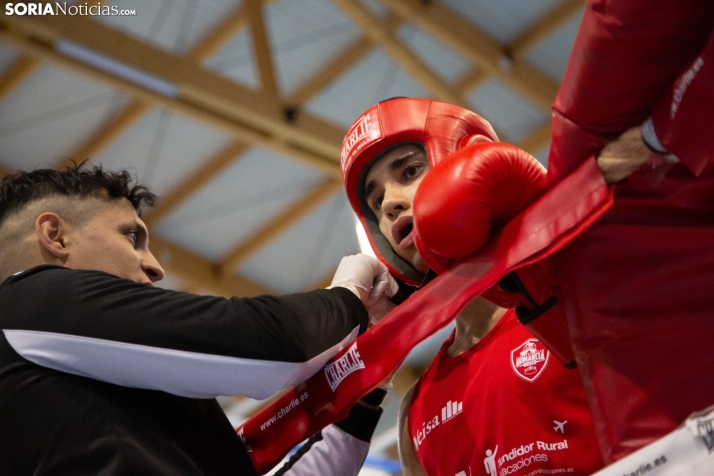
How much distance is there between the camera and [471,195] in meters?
1.43

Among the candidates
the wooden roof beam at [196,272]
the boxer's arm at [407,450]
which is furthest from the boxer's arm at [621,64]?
the wooden roof beam at [196,272]

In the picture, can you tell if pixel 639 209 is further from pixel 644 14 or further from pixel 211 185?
pixel 211 185

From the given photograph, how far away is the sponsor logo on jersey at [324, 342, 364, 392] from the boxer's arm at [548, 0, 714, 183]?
0.66 metres

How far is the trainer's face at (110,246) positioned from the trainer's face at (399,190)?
26.8 inches

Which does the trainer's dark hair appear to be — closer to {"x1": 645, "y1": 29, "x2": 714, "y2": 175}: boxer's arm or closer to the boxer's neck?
the boxer's neck

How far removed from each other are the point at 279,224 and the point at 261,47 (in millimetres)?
2763

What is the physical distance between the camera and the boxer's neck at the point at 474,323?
2.28 m

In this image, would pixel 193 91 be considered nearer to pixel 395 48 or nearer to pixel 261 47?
pixel 261 47

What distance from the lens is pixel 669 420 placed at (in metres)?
1.35

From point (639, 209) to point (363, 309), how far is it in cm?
72

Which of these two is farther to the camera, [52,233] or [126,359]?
[52,233]

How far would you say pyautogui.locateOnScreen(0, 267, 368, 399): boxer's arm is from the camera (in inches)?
66.2

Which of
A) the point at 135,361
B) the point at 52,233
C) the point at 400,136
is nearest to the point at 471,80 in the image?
the point at 400,136

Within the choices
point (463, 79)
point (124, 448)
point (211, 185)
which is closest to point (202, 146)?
point (211, 185)
